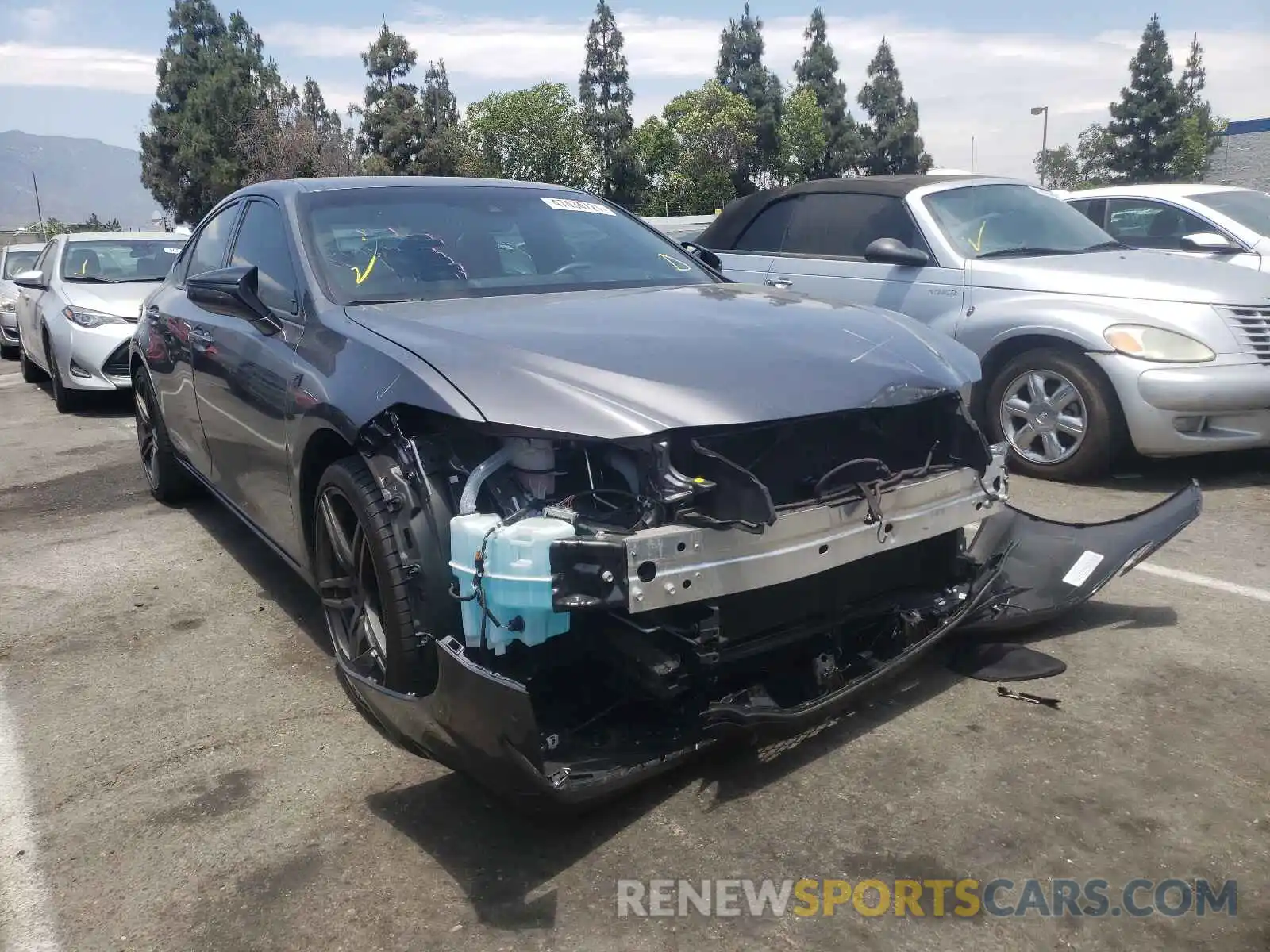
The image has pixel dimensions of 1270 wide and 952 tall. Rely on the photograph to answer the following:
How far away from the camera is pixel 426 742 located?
244cm

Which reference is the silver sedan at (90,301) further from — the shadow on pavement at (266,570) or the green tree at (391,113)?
the green tree at (391,113)

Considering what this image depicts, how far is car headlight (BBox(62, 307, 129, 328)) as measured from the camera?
9266mm

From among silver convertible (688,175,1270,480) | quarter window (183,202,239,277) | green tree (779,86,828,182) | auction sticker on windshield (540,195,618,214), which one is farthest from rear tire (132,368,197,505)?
green tree (779,86,828,182)

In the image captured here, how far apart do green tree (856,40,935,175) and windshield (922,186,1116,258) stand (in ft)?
230

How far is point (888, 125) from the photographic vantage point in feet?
248

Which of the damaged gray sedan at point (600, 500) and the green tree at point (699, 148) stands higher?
the green tree at point (699, 148)

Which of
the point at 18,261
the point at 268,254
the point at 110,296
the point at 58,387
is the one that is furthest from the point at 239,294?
the point at 18,261

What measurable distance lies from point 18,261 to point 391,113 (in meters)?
47.1

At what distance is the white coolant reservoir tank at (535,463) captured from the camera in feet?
8.48

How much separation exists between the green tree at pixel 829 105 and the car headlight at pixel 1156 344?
68625 millimetres

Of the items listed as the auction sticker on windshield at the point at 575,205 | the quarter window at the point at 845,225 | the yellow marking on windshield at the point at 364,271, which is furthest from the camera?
the quarter window at the point at 845,225

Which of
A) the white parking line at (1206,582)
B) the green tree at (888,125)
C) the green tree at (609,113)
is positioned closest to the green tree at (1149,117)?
the green tree at (888,125)

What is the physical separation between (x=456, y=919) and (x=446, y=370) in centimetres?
131

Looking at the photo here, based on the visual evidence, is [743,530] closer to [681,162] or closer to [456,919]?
[456,919]
